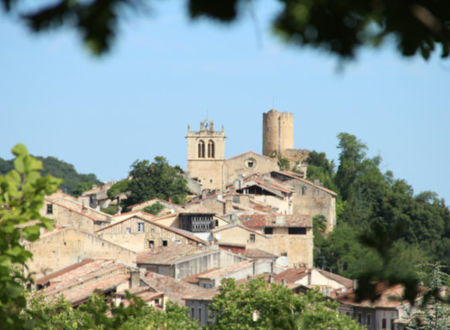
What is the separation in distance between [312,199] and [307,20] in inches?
2728

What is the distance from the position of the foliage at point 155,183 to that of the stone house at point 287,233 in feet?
51.6

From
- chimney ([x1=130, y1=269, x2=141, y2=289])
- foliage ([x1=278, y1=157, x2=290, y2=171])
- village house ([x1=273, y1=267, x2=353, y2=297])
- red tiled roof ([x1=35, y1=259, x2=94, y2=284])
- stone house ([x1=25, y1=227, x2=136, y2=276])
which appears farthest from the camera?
→ foliage ([x1=278, y1=157, x2=290, y2=171])

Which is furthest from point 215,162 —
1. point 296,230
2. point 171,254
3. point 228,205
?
point 171,254

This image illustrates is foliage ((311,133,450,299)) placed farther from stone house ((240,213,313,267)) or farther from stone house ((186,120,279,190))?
stone house ((186,120,279,190))

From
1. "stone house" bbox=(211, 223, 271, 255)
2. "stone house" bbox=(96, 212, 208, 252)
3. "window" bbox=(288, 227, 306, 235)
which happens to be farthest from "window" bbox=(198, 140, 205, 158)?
"stone house" bbox=(96, 212, 208, 252)

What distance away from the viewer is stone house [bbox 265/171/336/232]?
71.8 meters

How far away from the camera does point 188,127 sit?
278 feet

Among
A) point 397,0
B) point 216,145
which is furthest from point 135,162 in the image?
point 397,0

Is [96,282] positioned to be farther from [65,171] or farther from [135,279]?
[65,171]

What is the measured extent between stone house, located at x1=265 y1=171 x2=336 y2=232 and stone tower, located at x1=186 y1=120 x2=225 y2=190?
10.7 m

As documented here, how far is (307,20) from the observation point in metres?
3.12

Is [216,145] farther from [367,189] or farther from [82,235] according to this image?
[82,235]

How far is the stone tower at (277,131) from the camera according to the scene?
4149 inches

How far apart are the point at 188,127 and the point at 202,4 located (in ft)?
268
